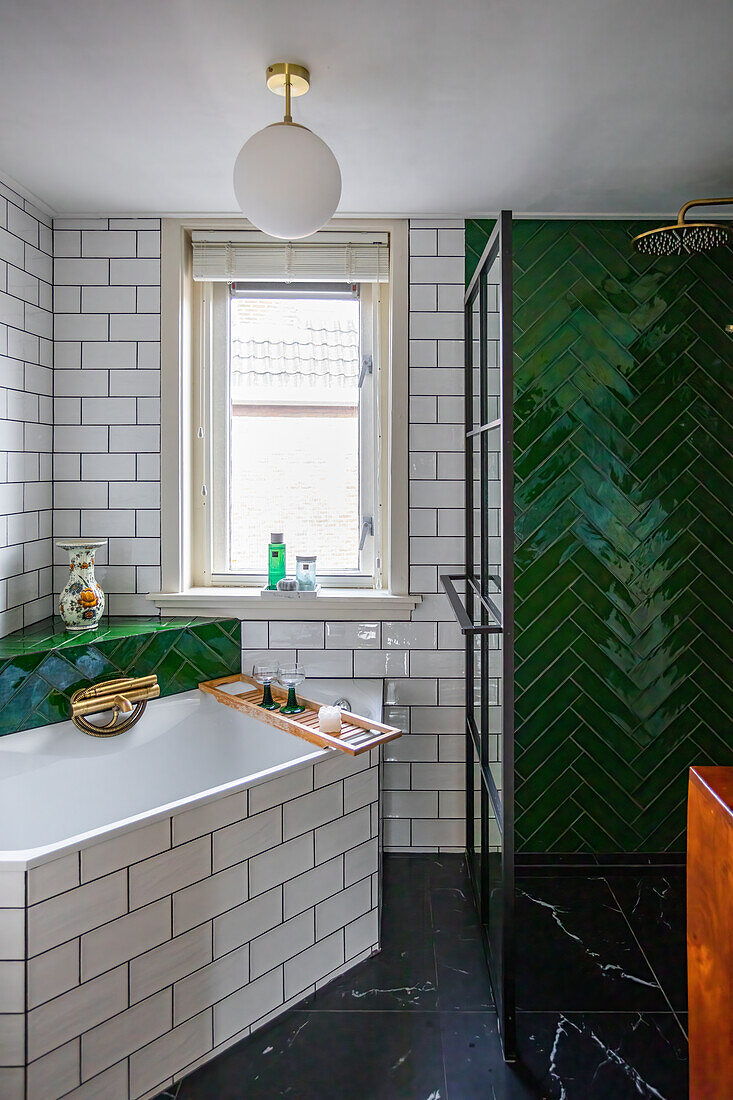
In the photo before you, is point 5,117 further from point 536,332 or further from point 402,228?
point 536,332

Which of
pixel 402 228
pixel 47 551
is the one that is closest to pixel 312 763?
pixel 47 551

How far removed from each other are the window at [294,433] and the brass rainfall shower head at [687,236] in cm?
112

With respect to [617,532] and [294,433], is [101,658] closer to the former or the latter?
[294,433]

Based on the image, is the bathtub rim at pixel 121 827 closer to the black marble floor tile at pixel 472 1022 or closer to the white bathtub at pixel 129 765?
the white bathtub at pixel 129 765

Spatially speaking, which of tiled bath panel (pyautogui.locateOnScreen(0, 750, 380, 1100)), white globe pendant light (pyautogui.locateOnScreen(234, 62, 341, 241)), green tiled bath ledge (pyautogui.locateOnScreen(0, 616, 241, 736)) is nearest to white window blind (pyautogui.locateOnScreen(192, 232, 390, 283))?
white globe pendant light (pyautogui.locateOnScreen(234, 62, 341, 241))

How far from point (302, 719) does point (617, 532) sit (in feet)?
4.44

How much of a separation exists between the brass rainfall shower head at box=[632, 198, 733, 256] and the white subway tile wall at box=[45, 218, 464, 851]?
31.3 inches

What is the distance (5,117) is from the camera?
6.55ft

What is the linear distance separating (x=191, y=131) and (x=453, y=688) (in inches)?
81.0

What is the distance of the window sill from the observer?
2.71 meters

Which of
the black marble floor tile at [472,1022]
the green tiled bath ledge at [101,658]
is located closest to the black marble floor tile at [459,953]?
the black marble floor tile at [472,1022]

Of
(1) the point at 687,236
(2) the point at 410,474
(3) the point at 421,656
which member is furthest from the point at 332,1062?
(1) the point at 687,236

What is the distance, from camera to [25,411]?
2.54 metres

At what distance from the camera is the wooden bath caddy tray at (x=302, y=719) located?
2090 millimetres
